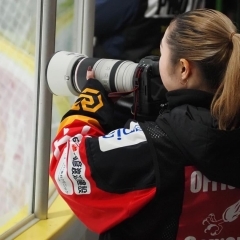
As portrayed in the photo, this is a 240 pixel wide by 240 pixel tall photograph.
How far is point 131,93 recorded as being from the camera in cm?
116

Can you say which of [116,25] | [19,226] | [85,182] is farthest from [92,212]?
[116,25]

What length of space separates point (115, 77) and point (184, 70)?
178 mm

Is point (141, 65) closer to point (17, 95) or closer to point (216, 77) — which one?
point (216, 77)

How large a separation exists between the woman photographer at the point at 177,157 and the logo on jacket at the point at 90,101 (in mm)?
34

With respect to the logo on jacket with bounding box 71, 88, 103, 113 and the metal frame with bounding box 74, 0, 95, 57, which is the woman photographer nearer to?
the logo on jacket with bounding box 71, 88, 103, 113

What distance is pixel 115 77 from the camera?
1.16 m

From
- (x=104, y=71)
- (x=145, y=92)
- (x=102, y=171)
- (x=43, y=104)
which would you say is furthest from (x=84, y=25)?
(x=102, y=171)

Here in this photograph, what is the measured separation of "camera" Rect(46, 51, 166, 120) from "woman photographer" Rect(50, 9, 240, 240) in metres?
0.05

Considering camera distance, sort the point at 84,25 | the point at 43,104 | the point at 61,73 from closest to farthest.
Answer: the point at 61,73, the point at 43,104, the point at 84,25

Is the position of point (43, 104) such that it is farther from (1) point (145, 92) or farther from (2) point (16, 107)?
(1) point (145, 92)

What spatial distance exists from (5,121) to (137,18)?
1.13 metres

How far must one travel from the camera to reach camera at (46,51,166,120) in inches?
43.9

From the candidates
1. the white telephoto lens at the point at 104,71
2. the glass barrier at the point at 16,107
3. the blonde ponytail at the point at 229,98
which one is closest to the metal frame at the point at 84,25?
the glass barrier at the point at 16,107

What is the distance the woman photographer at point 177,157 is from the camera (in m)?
0.99
